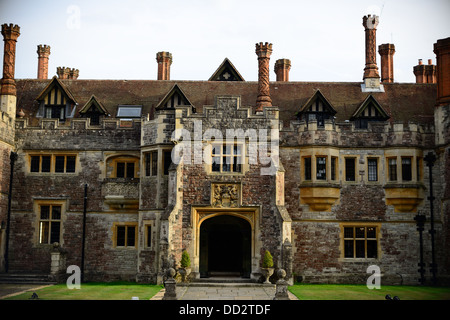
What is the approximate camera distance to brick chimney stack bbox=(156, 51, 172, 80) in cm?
3338

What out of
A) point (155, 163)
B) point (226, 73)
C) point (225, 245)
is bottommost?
point (225, 245)

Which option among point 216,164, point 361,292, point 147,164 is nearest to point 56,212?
point 147,164

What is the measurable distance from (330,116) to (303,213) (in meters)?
5.22

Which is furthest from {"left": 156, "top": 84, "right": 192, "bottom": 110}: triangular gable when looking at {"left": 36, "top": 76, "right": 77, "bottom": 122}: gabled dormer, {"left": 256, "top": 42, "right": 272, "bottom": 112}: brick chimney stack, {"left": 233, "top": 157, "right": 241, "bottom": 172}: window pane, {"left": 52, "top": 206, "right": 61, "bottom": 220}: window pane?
{"left": 52, "top": 206, "right": 61, "bottom": 220}: window pane

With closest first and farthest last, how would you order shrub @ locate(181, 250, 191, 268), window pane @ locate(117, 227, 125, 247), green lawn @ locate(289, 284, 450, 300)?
green lawn @ locate(289, 284, 450, 300), shrub @ locate(181, 250, 191, 268), window pane @ locate(117, 227, 125, 247)

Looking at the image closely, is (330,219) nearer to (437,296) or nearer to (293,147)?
(293,147)

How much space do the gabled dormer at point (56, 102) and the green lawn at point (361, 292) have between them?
14.4 metres

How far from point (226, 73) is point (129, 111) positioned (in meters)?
6.48

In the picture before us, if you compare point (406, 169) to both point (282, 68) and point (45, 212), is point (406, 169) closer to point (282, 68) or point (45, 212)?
point (282, 68)

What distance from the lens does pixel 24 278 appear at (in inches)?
997

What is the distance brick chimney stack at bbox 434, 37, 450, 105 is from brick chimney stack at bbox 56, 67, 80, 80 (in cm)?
2033

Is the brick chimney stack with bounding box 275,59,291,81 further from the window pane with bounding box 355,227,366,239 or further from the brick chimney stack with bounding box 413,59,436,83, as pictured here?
the window pane with bounding box 355,227,366,239

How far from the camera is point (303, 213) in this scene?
26.8 metres

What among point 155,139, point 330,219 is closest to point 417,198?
point 330,219
